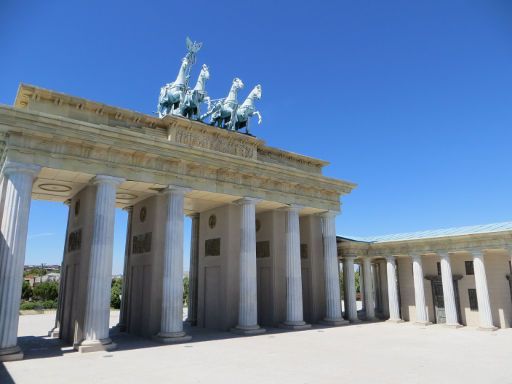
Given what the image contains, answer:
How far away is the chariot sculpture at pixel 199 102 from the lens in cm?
2195

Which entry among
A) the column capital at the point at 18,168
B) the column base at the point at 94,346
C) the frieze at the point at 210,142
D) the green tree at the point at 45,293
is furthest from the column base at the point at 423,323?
the green tree at the point at 45,293

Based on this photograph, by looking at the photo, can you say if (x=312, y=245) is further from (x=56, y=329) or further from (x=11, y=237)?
(x=11, y=237)

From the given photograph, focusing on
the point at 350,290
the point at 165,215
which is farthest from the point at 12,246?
the point at 350,290

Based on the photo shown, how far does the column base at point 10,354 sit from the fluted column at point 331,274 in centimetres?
1814

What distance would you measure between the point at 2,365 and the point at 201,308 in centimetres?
1323

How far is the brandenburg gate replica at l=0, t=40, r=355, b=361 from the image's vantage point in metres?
15.6

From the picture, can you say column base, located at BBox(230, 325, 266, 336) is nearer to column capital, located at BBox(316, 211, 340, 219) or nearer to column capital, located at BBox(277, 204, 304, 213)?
column capital, located at BBox(277, 204, 304, 213)

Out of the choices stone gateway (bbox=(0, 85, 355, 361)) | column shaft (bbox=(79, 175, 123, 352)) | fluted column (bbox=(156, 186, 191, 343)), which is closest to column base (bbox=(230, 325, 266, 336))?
stone gateway (bbox=(0, 85, 355, 361))

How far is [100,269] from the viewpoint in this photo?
16.4 m

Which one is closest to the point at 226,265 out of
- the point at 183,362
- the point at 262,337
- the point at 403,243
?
the point at 262,337

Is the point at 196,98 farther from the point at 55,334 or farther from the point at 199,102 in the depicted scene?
the point at 55,334

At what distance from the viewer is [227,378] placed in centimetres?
1070

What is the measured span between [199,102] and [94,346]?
1411 centimetres

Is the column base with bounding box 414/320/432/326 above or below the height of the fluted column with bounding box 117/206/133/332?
below
